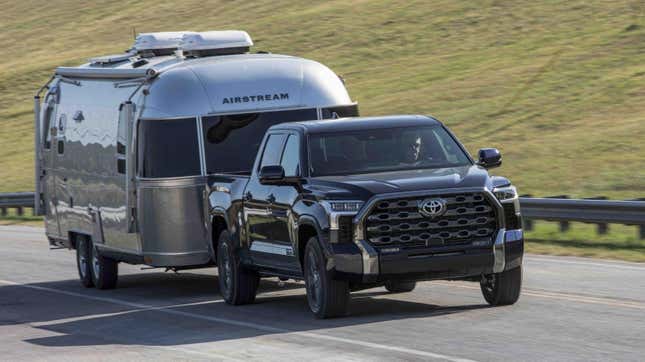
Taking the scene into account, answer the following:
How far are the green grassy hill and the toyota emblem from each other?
1472cm

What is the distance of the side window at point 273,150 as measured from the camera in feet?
45.8

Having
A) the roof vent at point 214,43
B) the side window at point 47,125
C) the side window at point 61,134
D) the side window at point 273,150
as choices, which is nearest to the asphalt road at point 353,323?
the side window at point 273,150

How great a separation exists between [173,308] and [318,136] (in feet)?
8.57

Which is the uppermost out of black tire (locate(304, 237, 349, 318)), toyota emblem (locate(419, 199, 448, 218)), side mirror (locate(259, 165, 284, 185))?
side mirror (locate(259, 165, 284, 185))

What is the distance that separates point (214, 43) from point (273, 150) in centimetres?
376

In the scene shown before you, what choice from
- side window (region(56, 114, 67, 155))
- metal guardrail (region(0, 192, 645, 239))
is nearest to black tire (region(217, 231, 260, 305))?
side window (region(56, 114, 67, 155))

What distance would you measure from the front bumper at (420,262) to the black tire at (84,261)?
6.65 m

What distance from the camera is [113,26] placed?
59.3m

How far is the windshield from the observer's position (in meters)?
13.2

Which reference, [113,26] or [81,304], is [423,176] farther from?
[113,26]

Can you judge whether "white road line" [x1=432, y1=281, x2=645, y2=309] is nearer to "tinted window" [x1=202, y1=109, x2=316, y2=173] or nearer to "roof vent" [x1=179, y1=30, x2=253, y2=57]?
"tinted window" [x1=202, y1=109, x2=316, y2=173]

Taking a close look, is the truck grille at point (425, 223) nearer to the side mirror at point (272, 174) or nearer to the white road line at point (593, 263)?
the side mirror at point (272, 174)

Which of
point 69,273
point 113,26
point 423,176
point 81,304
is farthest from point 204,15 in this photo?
point 423,176

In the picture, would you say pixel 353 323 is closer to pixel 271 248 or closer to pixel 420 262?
pixel 420 262
